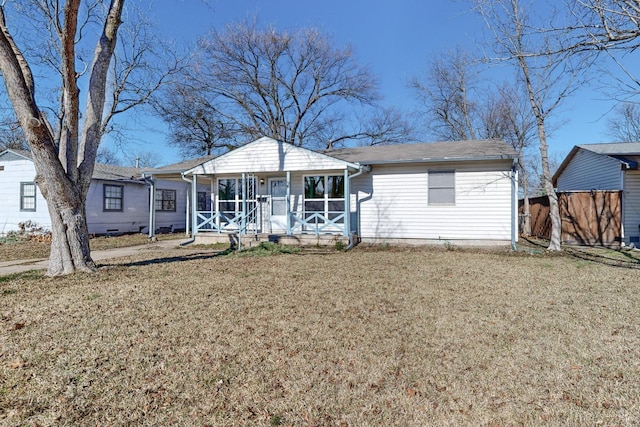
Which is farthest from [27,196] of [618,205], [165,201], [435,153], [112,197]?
[618,205]

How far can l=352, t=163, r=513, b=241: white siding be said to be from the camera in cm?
1081

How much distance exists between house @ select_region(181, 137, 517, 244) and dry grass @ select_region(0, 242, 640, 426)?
5101mm

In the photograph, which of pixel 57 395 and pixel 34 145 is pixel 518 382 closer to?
pixel 57 395

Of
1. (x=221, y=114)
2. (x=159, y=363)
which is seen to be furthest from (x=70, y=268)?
(x=221, y=114)

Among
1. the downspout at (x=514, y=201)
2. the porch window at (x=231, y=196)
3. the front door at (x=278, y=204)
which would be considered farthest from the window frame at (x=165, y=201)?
the downspout at (x=514, y=201)

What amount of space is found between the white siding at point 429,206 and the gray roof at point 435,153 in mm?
419

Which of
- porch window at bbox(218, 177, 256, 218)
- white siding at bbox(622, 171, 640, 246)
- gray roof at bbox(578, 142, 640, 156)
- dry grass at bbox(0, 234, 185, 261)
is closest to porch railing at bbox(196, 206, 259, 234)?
porch window at bbox(218, 177, 256, 218)

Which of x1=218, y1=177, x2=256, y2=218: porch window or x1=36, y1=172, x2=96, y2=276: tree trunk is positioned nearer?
x1=36, y1=172, x2=96, y2=276: tree trunk

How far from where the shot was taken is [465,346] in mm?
3385

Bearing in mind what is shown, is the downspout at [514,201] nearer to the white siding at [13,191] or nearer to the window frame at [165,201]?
the window frame at [165,201]

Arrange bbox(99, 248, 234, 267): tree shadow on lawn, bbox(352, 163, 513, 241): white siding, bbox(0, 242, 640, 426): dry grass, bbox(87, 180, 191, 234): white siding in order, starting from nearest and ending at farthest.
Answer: bbox(0, 242, 640, 426): dry grass → bbox(99, 248, 234, 267): tree shadow on lawn → bbox(352, 163, 513, 241): white siding → bbox(87, 180, 191, 234): white siding

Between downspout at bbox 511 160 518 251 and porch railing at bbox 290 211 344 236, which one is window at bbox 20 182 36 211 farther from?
downspout at bbox 511 160 518 251

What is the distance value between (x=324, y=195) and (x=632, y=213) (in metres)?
10.7

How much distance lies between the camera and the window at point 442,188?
11.2 metres
